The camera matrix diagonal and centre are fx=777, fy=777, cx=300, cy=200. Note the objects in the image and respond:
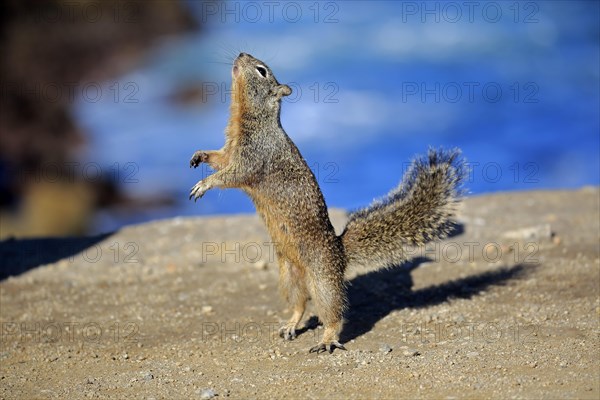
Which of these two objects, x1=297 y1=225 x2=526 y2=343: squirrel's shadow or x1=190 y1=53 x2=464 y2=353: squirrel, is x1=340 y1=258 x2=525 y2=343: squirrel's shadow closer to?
x1=297 y1=225 x2=526 y2=343: squirrel's shadow

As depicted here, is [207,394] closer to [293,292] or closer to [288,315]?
[293,292]

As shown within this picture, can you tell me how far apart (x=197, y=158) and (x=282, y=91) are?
3.41ft

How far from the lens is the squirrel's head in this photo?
7.35 meters

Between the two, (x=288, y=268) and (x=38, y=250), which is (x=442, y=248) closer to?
(x=288, y=268)

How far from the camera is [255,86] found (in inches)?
290

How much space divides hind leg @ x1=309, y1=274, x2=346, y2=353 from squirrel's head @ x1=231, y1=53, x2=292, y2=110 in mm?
1800

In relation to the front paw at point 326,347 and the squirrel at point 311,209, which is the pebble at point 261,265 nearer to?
the squirrel at point 311,209

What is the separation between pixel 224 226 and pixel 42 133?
11572 millimetres

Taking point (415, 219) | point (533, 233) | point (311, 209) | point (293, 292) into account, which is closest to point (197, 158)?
point (311, 209)

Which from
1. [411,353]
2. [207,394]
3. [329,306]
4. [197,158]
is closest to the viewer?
[207,394]

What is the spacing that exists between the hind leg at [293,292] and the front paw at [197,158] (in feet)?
3.96

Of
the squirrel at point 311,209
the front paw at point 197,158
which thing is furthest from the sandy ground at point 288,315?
the front paw at point 197,158

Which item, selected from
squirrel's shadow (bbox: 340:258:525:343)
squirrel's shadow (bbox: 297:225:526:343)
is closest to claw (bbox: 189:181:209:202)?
squirrel's shadow (bbox: 297:225:526:343)

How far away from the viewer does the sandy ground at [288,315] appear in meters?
5.86
